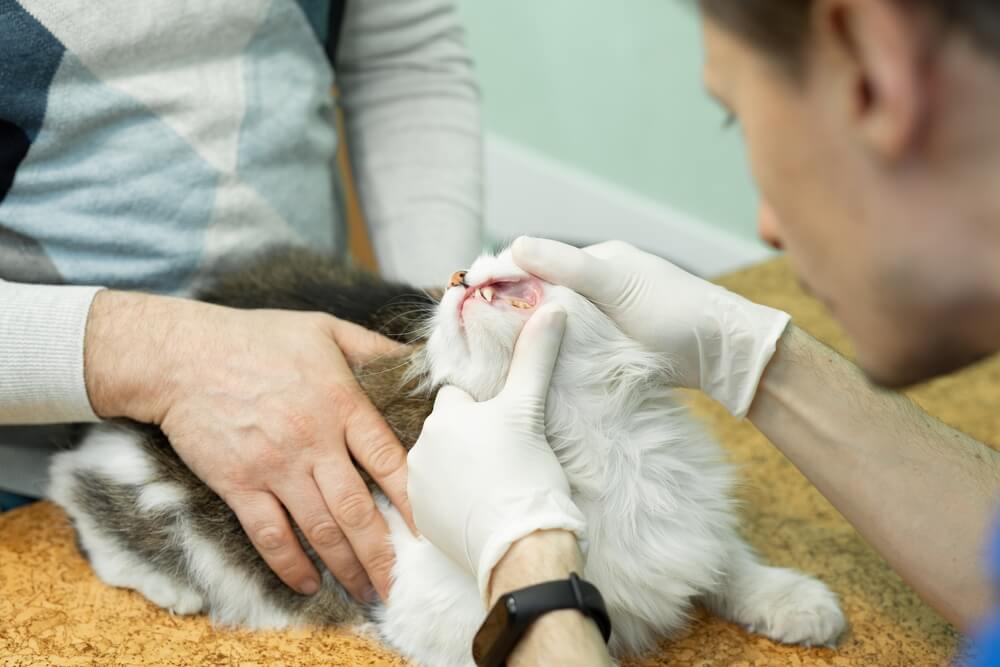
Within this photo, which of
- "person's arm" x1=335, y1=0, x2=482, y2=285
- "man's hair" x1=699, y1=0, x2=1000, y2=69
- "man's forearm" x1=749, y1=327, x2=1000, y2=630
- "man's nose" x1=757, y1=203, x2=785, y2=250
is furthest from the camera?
"person's arm" x1=335, y1=0, x2=482, y2=285

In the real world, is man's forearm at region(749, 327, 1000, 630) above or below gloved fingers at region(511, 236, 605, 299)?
below

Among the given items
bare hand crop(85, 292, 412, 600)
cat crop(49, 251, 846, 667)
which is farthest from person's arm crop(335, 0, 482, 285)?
bare hand crop(85, 292, 412, 600)

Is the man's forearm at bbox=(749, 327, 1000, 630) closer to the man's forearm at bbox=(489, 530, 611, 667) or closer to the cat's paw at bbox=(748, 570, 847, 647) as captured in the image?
the cat's paw at bbox=(748, 570, 847, 647)

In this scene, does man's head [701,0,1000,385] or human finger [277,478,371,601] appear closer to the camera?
man's head [701,0,1000,385]

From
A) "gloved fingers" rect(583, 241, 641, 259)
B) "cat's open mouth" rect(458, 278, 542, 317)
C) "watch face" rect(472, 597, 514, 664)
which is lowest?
"watch face" rect(472, 597, 514, 664)

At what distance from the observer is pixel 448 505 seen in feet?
2.95

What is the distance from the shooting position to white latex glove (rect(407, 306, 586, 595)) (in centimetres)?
86

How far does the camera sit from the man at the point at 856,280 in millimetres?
504

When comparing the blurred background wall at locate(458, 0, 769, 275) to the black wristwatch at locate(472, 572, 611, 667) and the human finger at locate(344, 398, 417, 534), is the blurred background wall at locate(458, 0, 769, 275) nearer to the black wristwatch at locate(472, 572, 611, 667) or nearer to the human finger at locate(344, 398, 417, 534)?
the human finger at locate(344, 398, 417, 534)

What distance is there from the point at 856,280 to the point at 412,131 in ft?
3.57

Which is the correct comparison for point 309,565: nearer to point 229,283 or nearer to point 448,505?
point 448,505

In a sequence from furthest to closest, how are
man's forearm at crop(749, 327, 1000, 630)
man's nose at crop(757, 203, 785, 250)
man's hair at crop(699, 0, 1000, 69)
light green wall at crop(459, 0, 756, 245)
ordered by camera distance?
light green wall at crop(459, 0, 756, 245), man's forearm at crop(749, 327, 1000, 630), man's nose at crop(757, 203, 785, 250), man's hair at crop(699, 0, 1000, 69)

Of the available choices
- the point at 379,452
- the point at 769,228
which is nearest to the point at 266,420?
the point at 379,452

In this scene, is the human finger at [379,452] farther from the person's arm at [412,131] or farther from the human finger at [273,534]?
the person's arm at [412,131]
